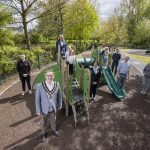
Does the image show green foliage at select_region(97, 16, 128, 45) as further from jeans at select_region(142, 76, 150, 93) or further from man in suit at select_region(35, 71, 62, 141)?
man in suit at select_region(35, 71, 62, 141)

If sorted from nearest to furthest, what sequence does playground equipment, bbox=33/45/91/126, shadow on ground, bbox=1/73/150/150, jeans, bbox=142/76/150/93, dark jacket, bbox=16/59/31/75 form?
shadow on ground, bbox=1/73/150/150, playground equipment, bbox=33/45/91/126, dark jacket, bbox=16/59/31/75, jeans, bbox=142/76/150/93

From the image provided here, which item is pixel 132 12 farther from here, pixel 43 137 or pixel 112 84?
pixel 43 137

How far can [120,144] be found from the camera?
257 inches

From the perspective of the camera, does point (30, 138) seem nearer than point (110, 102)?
Yes

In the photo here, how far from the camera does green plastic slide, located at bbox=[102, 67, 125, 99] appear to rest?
10.6 meters

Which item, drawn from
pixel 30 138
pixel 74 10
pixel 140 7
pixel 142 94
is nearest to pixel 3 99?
pixel 30 138

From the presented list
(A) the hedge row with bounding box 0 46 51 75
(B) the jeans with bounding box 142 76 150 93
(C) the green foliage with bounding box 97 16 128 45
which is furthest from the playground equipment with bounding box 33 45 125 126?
(C) the green foliage with bounding box 97 16 128 45

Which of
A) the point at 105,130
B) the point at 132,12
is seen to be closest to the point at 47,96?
the point at 105,130

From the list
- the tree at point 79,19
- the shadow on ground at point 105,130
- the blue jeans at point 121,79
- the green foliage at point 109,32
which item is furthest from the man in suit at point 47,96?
the green foliage at point 109,32

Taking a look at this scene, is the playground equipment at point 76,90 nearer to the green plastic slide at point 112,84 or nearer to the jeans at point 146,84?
the green plastic slide at point 112,84

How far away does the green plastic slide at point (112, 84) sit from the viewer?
10562 millimetres

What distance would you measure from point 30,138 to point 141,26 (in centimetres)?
4623

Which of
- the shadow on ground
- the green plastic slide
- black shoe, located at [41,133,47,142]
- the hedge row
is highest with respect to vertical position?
the hedge row

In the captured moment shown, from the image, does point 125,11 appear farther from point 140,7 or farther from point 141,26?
point 141,26
